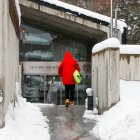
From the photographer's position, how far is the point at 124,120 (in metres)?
8.58

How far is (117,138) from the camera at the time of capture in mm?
7848

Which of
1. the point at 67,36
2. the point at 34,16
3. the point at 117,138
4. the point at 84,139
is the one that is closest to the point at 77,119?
the point at 84,139

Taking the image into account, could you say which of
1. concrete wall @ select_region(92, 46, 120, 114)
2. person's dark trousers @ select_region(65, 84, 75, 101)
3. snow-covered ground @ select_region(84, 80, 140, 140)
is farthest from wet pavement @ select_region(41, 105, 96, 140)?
person's dark trousers @ select_region(65, 84, 75, 101)

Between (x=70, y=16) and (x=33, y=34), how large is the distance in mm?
6803

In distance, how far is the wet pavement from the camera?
920cm

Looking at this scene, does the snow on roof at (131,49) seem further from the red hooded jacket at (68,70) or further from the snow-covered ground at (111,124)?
the red hooded jacket at (68,70)

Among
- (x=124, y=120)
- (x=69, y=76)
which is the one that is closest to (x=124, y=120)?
(x=124, y=120)

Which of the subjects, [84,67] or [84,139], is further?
[84,67]

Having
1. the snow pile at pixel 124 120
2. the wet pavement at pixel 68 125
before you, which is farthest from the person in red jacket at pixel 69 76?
the snow pile at pixel 124 120

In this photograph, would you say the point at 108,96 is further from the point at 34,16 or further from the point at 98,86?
the point at 34,16

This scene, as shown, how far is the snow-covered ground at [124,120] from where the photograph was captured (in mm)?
7883

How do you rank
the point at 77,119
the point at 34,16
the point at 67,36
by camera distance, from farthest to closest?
the point at 67,36 → the point at 34,16 → the point at 77,119

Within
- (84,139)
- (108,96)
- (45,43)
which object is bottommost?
(84,139)

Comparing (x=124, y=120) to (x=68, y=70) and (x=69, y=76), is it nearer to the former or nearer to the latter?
(x=69, y=76)
